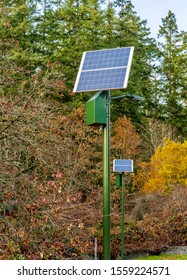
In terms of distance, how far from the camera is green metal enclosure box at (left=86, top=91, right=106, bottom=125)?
5.87m

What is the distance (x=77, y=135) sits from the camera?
18.3m

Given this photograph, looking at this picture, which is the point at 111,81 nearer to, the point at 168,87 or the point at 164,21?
the point at 168,87

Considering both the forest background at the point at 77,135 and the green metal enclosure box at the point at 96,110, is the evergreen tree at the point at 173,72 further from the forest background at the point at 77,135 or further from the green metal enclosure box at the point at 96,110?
the green metal enclosure box at the point at 96,110

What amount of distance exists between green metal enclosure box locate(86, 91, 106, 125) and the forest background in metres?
1.08

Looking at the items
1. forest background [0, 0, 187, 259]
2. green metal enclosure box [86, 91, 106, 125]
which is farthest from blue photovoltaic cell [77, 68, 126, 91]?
forest background [0, 0, 187, 259]

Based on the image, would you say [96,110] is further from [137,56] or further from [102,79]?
[137,56]

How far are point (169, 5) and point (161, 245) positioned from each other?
1039 inches

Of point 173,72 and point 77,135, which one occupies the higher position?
point 173,72

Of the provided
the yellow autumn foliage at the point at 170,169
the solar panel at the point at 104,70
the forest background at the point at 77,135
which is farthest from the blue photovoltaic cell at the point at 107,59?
the yellow autumn foliage at the point at 170,169

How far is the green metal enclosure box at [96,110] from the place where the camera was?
5.87 m

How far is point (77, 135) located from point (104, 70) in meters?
11.5

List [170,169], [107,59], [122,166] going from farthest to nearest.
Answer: [170,169], [122,166], [107,59]

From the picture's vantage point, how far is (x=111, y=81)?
6.39 meters

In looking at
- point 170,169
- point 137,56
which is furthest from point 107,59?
point 137,56
